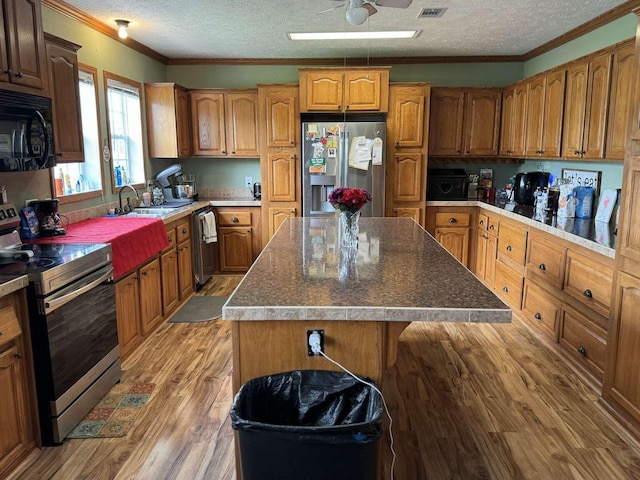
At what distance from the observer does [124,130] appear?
15.7ft

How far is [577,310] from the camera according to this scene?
10.6 ft

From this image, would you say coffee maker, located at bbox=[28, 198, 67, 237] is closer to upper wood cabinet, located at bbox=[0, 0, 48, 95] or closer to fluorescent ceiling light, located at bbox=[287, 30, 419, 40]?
upper wood cabinet, located at bbox=[0, 0, 48, 95]

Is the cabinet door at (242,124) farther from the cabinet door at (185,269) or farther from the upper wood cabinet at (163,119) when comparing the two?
the cabinet door at (185,269)

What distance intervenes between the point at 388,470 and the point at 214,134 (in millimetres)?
4380

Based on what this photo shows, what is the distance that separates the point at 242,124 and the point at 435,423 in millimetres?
4077

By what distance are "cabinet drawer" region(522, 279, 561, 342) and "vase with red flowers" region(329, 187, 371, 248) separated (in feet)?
5.70

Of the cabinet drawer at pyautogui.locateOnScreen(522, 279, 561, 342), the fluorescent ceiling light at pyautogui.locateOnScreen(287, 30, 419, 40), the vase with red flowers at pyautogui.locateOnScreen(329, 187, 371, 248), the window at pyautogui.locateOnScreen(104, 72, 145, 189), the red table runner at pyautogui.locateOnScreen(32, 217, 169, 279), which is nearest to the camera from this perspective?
the vase with red flowers at pyautogui.locateOnScreen(329, 187, 371, 248)

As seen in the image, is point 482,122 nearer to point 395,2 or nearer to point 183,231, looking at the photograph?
point 395,2

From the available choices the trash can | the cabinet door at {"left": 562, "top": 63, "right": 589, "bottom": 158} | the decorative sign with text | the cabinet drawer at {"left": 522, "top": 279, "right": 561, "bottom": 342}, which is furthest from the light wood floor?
the cabinet door at {"left": 562, "top": 63, "right": 589, "bottom": 158}

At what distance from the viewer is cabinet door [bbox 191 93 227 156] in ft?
18.2

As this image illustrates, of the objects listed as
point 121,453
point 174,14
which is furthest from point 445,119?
point 121,453

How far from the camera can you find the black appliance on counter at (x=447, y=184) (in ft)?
18.1

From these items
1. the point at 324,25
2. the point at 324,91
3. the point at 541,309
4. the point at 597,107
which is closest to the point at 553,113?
the point at 597,107

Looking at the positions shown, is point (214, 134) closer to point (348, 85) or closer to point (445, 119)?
point (348, 85)
